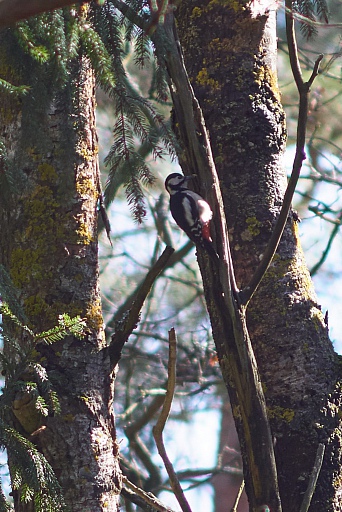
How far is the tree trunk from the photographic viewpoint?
1821 mm

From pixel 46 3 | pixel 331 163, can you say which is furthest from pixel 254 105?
pixel 331 163

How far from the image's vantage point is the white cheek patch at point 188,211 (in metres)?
3.17

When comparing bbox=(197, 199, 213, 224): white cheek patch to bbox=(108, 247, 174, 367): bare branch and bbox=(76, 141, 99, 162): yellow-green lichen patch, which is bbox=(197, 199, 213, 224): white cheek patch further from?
bbox=(76, 141, 99, 162): yellow-green lichen patch

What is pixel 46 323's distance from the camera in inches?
77.3

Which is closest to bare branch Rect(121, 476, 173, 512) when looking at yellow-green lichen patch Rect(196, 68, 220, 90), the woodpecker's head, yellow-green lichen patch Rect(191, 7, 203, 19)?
yellow-green lichen patch Rect(196, 68, 220, 90)

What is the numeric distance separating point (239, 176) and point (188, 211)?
93 centimetres

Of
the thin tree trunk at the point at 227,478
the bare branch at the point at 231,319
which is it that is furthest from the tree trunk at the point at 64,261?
the thin tree trunk at the point at 227,478

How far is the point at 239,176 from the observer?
2375mm

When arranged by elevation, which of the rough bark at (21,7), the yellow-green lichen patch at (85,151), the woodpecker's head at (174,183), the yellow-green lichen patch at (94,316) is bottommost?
the rough bark at (21,7)

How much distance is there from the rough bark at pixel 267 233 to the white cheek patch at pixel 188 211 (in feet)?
2.52

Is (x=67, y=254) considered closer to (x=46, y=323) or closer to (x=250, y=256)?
(x=46, y=323)

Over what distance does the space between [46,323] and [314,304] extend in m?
0.92

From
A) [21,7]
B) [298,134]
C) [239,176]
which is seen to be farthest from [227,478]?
[21,7]

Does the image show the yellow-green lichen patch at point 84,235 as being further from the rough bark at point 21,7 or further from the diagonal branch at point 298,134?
the rough bark at point 21,7
